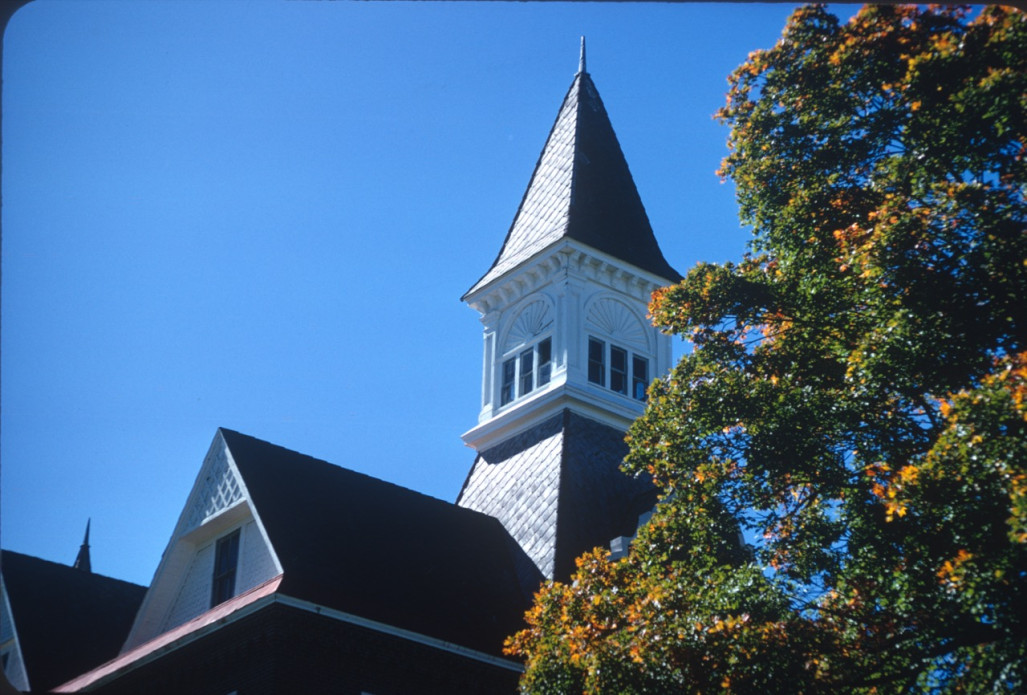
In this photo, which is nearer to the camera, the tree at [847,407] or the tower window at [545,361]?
the tree at [847,407]

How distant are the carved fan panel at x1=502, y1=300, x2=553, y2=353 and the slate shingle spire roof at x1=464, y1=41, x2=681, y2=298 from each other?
1.20 meters

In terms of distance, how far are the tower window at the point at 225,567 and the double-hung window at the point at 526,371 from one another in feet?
29.6

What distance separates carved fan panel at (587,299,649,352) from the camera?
31.2 m

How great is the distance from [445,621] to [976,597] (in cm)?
1164

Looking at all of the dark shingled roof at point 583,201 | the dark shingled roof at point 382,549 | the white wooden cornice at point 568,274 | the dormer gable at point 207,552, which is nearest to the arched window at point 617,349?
the white wooden cornice at point 568,274

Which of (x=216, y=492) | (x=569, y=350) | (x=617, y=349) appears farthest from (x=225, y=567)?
(x=617, y=349)

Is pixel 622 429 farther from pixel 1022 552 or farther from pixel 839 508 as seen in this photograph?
pixel 1022 552

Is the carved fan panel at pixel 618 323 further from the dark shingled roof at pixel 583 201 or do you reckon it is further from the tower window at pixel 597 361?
the dark shingled roof at pixel 583 201

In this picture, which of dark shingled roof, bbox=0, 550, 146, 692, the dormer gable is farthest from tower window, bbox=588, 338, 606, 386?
dark shingled roof, bbox=0, 550, 146, 692

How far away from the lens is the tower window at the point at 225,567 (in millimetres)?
23625

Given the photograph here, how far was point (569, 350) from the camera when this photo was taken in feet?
98.1

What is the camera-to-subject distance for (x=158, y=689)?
74.4 feet

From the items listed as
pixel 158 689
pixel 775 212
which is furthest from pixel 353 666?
pixel 775 212

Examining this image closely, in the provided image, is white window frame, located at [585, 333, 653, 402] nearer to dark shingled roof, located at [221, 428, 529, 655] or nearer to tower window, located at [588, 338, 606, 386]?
tower window, located at [588, 338, 606, 386]
